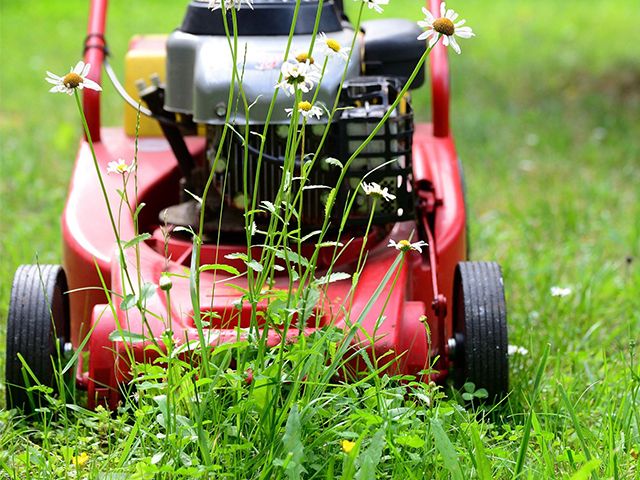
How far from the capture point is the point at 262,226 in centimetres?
225

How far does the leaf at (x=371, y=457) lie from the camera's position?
156cm

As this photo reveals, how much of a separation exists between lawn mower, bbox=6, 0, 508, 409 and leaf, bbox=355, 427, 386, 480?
0.70ft

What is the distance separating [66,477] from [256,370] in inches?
13.2

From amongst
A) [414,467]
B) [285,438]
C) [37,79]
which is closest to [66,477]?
[285,438]

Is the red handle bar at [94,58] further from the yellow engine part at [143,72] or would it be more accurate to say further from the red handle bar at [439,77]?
the red handle bar at [439,77]

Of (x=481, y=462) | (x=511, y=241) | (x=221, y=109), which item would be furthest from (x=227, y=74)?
(x=511, y=241)

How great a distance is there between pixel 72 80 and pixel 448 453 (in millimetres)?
739

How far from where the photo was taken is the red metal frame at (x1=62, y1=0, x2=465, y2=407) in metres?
1.99

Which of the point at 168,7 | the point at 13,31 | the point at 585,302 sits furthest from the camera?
the point at 168,7

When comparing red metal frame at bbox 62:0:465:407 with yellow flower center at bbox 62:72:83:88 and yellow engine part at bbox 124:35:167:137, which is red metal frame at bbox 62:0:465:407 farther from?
yellow flower center at bbox 62:72:83:88

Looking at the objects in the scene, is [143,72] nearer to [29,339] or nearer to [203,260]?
[203,260]

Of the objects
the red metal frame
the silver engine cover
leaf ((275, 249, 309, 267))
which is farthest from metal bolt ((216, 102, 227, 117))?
leaf ((275, 249, 309, 267))

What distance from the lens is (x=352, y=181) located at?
7.01 ft

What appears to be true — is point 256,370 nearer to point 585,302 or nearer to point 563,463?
point 563,463
